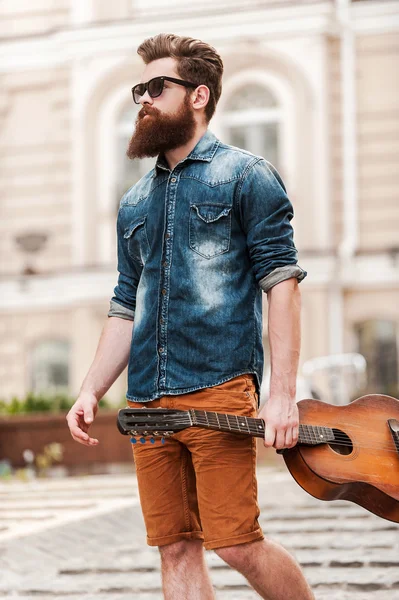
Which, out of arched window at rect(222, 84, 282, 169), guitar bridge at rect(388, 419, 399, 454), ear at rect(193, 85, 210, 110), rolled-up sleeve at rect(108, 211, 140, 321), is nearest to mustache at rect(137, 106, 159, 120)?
ear at rect(193, 85, 210, 110)

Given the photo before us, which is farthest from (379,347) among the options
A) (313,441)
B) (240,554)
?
(240,554)

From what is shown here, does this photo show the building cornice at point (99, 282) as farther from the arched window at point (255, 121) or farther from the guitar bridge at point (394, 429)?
the guitar bridge at point (394, 429)

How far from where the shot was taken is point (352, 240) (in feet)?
64.6

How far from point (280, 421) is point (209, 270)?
0.48 m

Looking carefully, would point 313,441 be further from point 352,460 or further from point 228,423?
point 228,423

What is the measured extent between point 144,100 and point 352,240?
16.4 meters

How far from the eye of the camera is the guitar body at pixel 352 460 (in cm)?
353

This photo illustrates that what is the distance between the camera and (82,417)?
3.58 metres

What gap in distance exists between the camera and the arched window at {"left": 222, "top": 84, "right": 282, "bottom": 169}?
789 inches

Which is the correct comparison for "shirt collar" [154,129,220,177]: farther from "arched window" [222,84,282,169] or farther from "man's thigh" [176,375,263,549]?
"arched window" [222,84,282,169]

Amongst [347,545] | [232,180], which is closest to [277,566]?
[232,180]

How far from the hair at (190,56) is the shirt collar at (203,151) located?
10 centimetres

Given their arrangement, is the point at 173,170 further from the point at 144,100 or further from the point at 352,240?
the point at 352,240

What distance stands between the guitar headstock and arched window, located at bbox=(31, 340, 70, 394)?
18050 millimetres
